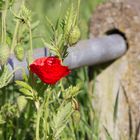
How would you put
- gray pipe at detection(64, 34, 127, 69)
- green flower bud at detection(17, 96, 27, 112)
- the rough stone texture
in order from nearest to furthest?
green flower bud at detection(17, 96, 27, 112)
gray pipe at detection(64, 34, 127, 69)
the rough stone texture

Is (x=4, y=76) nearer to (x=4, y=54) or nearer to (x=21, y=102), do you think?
(x=4, y=54)

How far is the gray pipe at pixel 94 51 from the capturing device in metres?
1.57

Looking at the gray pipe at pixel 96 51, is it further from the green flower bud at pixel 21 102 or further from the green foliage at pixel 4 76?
the green foliage at pixel 4 76

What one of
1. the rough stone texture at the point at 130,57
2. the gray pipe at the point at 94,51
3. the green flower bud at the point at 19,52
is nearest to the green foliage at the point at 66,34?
the green flower bud at the point at 19,52

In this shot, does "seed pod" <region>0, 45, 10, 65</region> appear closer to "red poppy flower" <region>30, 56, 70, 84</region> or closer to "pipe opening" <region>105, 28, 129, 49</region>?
"red poppy flower" <region>30, 56, 70, 84</region>

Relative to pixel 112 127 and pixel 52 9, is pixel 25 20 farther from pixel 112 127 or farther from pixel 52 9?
pixel 52 9

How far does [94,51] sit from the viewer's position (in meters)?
1.66

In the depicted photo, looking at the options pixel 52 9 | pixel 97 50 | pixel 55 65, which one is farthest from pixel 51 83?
pixel 52 9

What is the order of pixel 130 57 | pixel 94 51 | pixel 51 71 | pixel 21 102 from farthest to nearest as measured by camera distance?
1. pixel 130 57
2. pixel 94 51
3. pixel 21 102
4. pixel 51 71

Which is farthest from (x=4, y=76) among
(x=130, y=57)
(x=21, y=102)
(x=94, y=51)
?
(x=130, y=57)

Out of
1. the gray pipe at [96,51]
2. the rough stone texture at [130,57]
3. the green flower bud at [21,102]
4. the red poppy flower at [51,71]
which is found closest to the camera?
the red poppy flower at [51,71]

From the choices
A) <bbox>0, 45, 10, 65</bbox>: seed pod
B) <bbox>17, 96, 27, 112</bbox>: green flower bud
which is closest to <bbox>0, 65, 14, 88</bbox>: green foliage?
<bbox>0, 45, 10, 65</bbox>: seed pod

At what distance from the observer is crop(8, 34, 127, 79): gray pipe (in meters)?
1.57

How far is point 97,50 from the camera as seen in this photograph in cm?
167
